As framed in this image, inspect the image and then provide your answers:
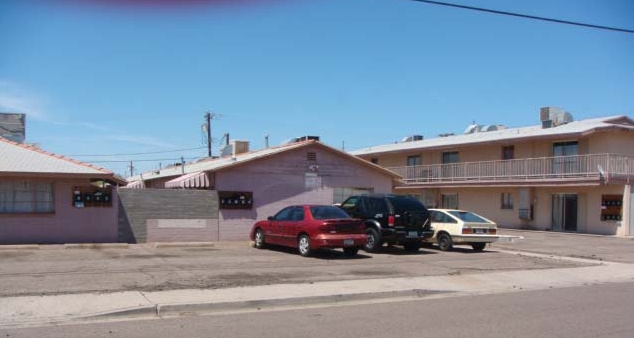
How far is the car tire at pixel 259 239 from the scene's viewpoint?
19750 millimetres

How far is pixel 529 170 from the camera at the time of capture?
35.5m

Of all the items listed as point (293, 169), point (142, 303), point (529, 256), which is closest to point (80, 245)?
point (293, 169)

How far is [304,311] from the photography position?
10.0m

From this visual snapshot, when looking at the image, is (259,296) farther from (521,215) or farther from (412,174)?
(412,174)

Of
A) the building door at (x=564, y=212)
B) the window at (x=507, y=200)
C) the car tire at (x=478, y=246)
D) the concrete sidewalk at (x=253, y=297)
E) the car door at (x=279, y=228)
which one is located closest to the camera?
the concrete sidewalk at (x=253, y=297)

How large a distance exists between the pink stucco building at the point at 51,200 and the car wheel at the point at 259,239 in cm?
497

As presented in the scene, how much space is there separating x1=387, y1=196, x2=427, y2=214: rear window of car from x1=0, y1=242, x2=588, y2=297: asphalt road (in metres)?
1.42

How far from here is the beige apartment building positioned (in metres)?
31.9

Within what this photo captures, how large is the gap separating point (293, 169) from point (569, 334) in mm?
16907

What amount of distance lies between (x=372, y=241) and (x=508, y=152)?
22752 millimetres

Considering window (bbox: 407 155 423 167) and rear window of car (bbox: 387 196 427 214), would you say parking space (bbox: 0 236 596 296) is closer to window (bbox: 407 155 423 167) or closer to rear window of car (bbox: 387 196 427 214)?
rear window of car (bbox: 387 196 427 214)

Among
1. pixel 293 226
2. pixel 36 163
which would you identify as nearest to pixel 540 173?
pixel 293 226

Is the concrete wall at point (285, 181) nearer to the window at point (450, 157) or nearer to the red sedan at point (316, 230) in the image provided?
the red sedan at point (316, 230)

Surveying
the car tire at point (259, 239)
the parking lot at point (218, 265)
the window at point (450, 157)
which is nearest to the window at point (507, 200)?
the window at point (450, 157)
